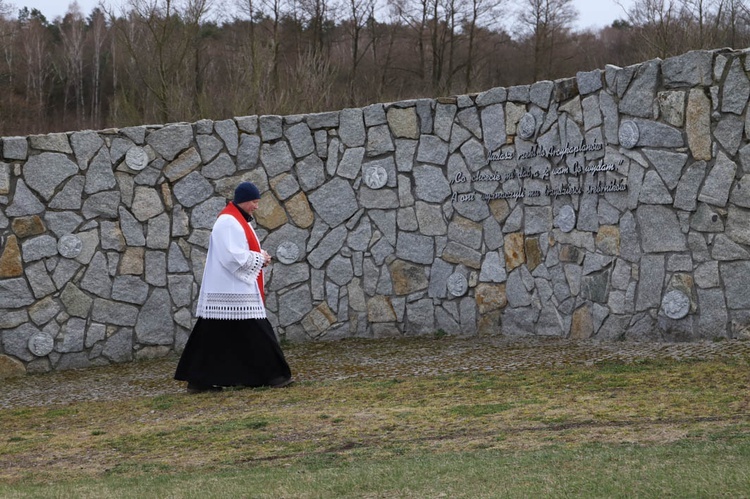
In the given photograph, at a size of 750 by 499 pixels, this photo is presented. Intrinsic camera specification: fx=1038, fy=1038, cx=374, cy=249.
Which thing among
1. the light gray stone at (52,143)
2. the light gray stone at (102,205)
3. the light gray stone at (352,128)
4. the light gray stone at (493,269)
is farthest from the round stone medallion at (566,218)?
the light gray stone at (52,143)

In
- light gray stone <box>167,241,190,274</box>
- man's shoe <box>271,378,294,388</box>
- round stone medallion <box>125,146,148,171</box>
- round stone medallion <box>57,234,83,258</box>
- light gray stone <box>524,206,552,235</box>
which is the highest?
round stone medallion <box>125,146,148,171</box>

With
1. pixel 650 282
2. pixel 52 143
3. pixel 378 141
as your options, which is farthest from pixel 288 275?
pixel 650 282

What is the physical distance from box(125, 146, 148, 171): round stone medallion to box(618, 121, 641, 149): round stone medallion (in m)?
4.91

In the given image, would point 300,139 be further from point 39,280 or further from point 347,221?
point 39,280

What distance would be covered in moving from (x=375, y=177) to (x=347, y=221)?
56cm

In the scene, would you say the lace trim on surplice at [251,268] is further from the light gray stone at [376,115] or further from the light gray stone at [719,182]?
the light gray stone at [719,182]

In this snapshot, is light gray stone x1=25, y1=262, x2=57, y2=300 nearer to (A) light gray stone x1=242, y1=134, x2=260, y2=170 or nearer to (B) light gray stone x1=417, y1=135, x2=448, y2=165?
(A) light gray stone x1=242, y1=134, x2=260, y2=170

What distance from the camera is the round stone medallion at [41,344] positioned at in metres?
10.6

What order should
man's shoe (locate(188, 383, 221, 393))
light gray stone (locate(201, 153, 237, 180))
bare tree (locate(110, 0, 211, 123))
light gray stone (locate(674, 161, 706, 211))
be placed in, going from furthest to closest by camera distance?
bare tree (locate(110, 0, 211, 123)) → light gray stone (locate(201, 153, 237, 180)) → light gray stone (locate(674, 161, 706, 211)) → man's shoe (locate(188, 383, 221, 393))

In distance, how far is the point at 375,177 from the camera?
11.0 meters

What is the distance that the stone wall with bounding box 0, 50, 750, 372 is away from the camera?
976 centimetres

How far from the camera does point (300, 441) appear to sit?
6352 mm

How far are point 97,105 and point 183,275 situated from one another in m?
16.5

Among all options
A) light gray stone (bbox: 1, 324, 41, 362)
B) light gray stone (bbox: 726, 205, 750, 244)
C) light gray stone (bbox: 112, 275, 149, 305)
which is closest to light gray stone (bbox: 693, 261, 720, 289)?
light gray stone (bbox: 726, 205, 750, 244)
